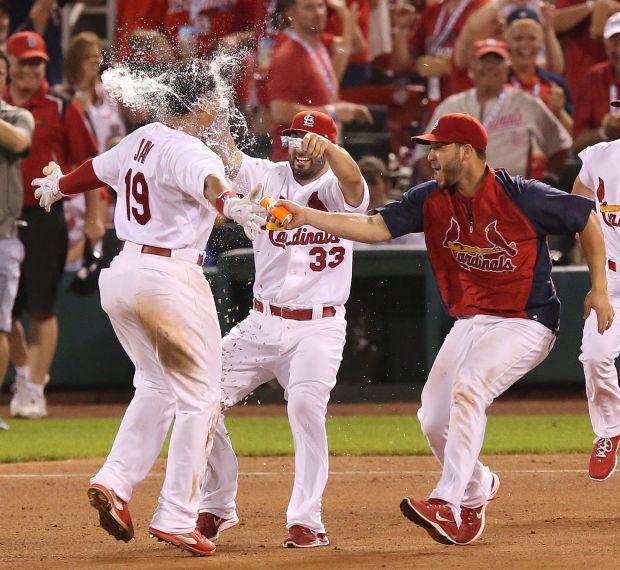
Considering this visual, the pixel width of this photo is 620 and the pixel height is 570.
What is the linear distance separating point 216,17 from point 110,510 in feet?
23.6

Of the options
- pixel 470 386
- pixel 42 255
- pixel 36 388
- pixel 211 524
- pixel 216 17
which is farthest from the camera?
pixel 216 17

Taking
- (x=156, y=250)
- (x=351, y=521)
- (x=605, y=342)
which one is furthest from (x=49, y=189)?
(x=605, y=342)

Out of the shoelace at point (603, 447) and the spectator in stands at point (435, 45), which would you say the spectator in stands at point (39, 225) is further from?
the shoelace at point (603, 447)

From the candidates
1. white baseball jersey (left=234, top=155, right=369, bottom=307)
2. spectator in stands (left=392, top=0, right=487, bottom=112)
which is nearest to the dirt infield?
white baseball jersey (left=234, top=155, right=369, bottom=307)

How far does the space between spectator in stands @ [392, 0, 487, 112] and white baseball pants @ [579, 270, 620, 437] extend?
5.32 metres

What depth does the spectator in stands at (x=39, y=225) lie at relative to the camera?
1073 cm

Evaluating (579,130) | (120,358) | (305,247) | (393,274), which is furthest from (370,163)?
(305,247)

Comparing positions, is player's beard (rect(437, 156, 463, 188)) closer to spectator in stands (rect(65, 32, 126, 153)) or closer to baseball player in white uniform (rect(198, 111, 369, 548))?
baseball player in white uniform (rect(198, 111, 369, 548))

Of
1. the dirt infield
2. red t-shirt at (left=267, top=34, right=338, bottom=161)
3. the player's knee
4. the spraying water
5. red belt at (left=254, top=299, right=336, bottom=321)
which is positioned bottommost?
the dirt infield

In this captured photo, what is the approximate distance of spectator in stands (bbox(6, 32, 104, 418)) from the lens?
10727 mm

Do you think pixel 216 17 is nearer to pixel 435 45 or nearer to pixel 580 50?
pixel 435 45

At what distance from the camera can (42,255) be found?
35.2 ft

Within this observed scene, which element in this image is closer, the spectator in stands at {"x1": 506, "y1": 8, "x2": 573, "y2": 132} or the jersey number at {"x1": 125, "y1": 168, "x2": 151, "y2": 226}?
the jersey number at {"x1": 125, "y1": 168, "x2": 151, "y2": 226}

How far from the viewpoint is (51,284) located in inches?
424
